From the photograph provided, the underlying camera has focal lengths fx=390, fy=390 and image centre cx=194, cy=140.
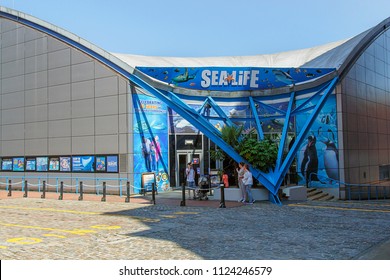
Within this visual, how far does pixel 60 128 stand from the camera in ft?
79.5

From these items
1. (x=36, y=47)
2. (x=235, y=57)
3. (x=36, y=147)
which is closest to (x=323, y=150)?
(x=235, y=57)

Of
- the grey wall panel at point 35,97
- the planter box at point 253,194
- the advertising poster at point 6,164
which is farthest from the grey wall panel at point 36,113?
the planter box at point 253,194

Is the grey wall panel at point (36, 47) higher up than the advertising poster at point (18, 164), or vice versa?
the grey wall panel at point (36, 47)

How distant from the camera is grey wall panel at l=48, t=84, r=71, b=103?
23.9 m

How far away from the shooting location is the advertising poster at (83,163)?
22.7 metres

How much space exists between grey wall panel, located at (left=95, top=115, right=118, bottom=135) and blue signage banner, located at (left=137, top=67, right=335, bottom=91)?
3.36 meters

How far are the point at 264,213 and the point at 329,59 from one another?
562 inches

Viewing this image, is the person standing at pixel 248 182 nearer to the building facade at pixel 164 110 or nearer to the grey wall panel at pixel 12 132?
the building facade at pixel 164 110

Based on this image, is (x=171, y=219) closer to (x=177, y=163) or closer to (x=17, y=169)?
(x=177, y=163)

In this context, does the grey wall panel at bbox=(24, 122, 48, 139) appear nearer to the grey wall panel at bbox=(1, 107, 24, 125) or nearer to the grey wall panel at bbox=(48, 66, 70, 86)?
the grey wall panel at bbox=(1, 107, 24, 125)

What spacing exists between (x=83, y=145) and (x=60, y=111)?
2972mm

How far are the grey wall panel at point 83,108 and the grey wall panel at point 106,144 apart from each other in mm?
1609

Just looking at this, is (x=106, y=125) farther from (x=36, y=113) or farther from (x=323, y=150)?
(x=323, y=150)

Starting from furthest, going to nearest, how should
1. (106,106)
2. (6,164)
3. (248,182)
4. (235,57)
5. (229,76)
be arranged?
(235,57)
(6,164)
(106,106)
(229,76)
(248,182)
